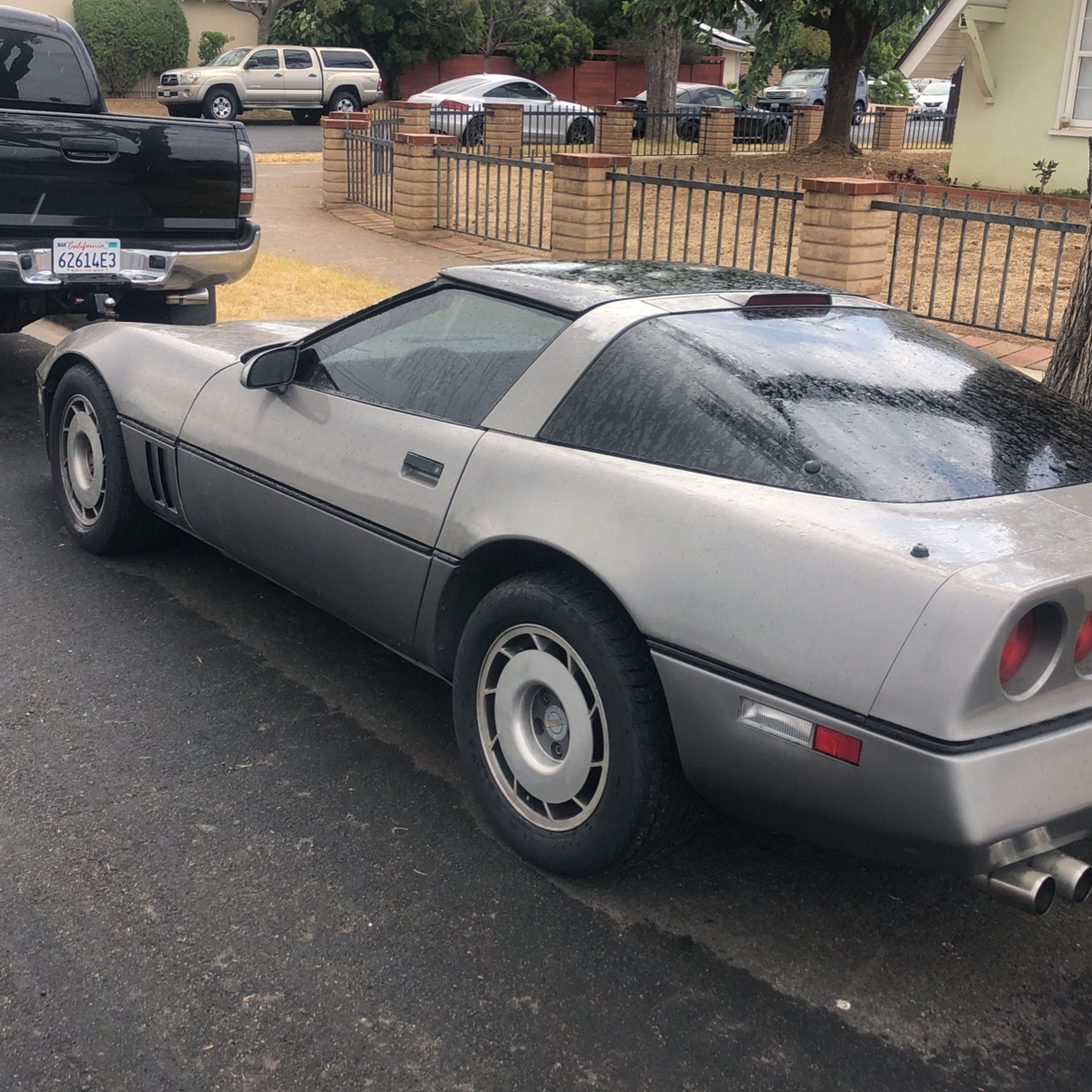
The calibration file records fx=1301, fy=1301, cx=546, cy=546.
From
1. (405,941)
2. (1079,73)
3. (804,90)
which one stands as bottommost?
(405,941)

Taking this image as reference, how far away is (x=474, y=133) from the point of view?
890 inches

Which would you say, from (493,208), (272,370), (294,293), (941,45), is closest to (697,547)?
(272,370)

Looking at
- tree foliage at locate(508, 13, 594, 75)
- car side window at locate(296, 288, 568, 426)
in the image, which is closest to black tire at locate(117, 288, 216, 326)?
car side window at locate(296, 288, 568, 426)

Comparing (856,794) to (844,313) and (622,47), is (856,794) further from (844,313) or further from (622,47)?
(622,47)

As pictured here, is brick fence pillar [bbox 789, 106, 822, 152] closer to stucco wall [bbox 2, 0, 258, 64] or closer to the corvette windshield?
the corvette windshield

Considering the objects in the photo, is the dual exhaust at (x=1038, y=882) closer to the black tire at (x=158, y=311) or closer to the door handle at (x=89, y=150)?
the door handle at (x=89, y=150)

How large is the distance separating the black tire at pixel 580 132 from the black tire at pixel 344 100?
8271 millimetres

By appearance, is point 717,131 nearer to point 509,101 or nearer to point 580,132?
point 580,132

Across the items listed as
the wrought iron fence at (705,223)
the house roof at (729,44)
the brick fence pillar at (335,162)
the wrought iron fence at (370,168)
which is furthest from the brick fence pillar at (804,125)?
the house roof at (729,44)

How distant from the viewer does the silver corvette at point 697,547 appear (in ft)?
8.17

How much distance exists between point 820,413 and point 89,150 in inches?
203

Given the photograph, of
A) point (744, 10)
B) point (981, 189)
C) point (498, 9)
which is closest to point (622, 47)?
point (498, 9)

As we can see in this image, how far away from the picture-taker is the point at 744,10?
20.2 m

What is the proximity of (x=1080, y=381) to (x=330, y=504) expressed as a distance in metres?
3.57
